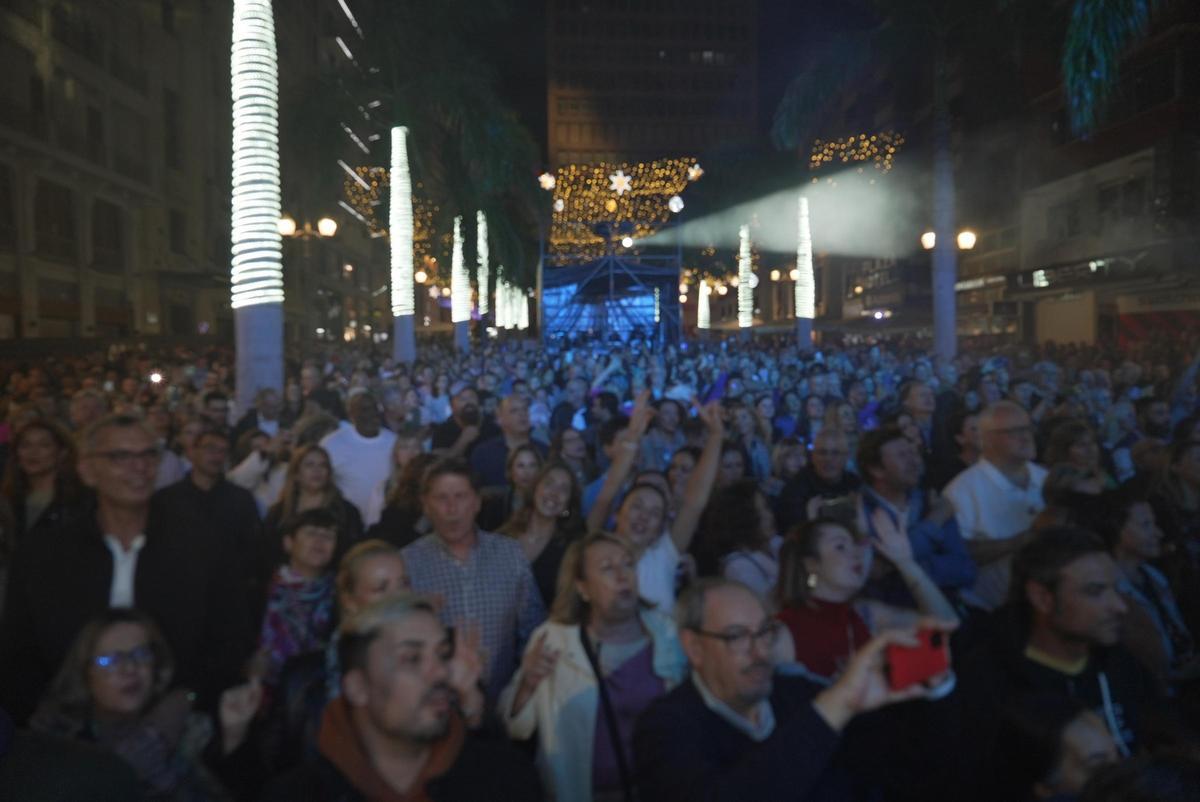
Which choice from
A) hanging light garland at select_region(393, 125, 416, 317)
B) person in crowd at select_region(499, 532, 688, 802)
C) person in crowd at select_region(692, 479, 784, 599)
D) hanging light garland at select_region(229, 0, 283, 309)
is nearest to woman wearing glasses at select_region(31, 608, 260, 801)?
person in crowd at select_region(499, 532, 688, 802)

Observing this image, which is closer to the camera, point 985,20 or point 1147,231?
point 985,20

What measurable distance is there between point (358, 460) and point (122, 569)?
3.30 metres

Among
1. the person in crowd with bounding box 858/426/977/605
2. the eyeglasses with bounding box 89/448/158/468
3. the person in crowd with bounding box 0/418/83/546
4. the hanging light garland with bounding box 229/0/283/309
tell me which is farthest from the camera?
the hanging light garland with bounding box 229/0/283/309

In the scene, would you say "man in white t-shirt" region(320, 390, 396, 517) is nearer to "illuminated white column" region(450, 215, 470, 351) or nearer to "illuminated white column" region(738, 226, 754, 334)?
"illuminated white column" region(450, 215, 470, 351)

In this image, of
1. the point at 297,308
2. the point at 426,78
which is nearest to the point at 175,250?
the point at 297,308

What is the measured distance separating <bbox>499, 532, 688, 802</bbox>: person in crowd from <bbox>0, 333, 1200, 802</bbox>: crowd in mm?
10

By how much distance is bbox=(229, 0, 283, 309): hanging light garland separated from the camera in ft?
36.4

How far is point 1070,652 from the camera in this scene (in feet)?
9.25

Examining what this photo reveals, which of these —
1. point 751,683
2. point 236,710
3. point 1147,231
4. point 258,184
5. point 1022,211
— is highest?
point 1022,211

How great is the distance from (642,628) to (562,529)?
166cm

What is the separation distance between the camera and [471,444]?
8477 millimetres

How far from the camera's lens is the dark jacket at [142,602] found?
327cm

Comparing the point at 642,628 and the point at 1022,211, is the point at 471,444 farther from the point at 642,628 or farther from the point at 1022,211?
the point at 1022,211

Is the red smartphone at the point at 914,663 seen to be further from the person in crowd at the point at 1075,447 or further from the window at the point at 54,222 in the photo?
the window at the point at 54,222
